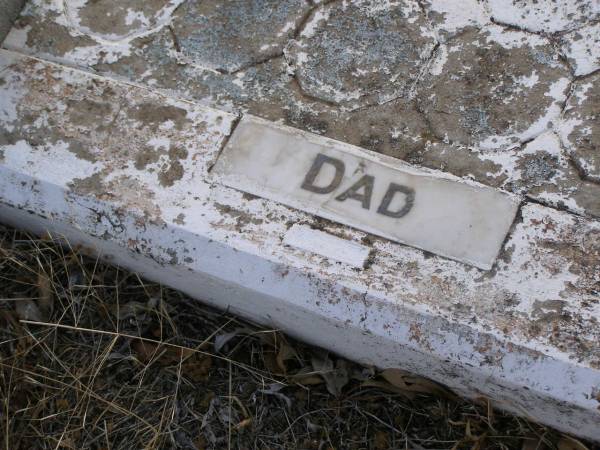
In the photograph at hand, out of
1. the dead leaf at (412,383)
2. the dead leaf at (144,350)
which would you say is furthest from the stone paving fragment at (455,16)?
the dead leaf at (144,350)

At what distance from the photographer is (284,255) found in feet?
4.96

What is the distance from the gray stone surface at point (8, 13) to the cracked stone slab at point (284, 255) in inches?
3.7

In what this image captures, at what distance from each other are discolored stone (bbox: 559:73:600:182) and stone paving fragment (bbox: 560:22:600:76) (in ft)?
0.10

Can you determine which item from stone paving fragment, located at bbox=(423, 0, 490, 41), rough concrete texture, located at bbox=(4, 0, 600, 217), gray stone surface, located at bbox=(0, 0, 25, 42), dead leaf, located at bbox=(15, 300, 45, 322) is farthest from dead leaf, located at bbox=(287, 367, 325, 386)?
gray stone surface, located at bbox=(0, 0, 25, 42)

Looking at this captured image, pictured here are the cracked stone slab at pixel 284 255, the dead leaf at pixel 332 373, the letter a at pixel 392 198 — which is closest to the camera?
the cracked stone slab at pixel 284 255

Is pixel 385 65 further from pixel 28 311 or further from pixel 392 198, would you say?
pixel 28 311

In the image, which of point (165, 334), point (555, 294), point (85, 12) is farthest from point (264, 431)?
point (85, 12)

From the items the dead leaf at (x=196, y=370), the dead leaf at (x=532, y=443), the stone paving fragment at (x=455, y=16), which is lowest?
the dead leaf at (x=196, y=370)

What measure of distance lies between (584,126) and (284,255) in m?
0.73

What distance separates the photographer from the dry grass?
1682 millimetres

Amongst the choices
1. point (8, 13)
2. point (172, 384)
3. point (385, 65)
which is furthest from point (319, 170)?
point (8, 13)

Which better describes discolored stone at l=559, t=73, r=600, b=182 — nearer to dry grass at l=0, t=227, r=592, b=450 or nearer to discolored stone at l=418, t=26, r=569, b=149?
discolored stone at l=418, t=26, r=569, b=149

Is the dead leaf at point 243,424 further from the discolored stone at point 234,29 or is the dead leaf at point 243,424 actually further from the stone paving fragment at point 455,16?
the stone paving fragment at point 455,16

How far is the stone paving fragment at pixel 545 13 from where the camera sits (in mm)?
1666
